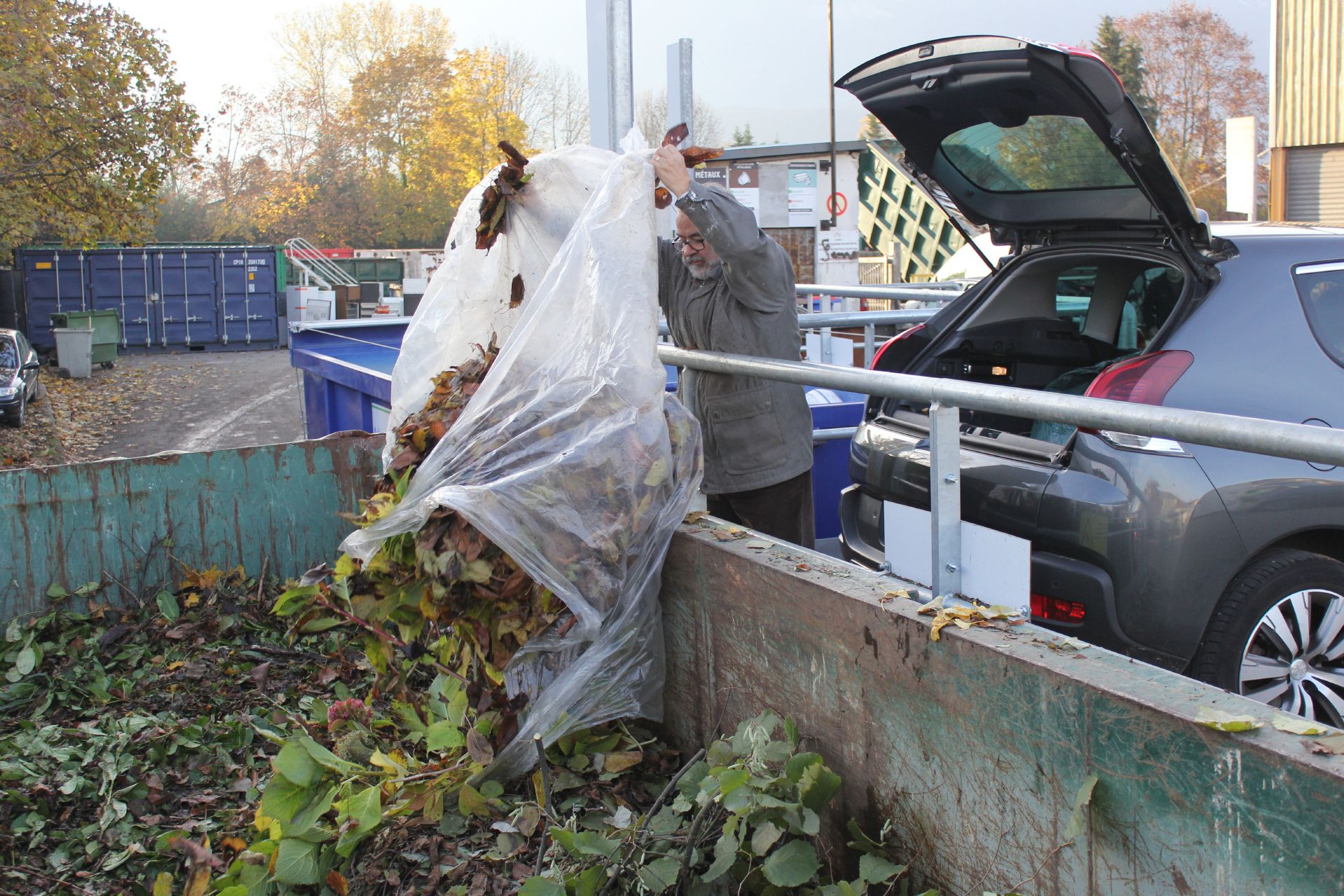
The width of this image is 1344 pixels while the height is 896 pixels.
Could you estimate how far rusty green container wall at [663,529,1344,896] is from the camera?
1.75m

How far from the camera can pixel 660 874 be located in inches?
96.3

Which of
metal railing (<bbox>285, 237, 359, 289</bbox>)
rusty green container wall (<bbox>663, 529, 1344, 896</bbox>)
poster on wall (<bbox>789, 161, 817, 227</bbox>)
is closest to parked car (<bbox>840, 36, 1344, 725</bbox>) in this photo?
rusty green container wall (<bbox>663, 529, 1344, 896</bbox>)

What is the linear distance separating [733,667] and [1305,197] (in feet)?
81.5

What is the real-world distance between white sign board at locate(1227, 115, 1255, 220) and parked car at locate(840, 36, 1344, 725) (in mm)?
20324

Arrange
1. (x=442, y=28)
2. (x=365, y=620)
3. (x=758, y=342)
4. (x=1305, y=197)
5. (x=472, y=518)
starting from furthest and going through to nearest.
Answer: (x=442, y=28) < (x=1305, y=197) < (x=758, y=342) < (x=365, y=620) < (x=472, y=518)

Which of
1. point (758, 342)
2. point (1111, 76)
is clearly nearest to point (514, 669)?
point (758, 342)

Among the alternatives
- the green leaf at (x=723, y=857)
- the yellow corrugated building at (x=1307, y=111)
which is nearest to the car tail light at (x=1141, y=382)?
the green leaf at (x=723, y=857)

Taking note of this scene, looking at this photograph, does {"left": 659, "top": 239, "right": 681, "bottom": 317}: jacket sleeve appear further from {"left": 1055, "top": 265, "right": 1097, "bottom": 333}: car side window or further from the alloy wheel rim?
the alloy wheel rim

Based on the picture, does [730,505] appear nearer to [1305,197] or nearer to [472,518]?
[472,518]

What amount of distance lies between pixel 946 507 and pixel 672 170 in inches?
52.9

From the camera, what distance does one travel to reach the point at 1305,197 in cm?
2292

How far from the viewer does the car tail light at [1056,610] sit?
120 inches

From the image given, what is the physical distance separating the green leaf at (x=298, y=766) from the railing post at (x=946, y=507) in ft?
5.45

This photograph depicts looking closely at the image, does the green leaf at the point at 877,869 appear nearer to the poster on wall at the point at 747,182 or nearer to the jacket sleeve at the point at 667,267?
the jacket sleeve at the point at 667,267
